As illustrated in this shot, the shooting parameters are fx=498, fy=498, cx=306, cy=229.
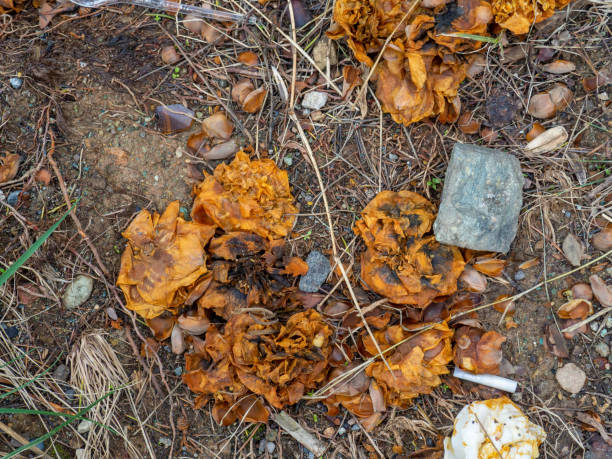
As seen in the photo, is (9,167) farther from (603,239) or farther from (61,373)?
(603,239)

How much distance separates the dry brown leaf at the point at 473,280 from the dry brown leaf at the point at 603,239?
0.71m

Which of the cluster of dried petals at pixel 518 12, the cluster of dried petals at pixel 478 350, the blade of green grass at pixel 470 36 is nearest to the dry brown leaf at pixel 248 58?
the blade of green grass at pixel 470 36

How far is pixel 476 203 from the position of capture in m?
2.86

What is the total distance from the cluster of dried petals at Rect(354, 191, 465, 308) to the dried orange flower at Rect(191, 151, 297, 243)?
1.76ft

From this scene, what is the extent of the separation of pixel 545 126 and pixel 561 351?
4.51 ft

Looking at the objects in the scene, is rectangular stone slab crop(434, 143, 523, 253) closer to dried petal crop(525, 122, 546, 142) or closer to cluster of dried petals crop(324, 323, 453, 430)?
dried petal crop(525, 122, 546, 142)

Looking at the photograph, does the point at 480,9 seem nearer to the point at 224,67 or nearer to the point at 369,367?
the point at 224,67

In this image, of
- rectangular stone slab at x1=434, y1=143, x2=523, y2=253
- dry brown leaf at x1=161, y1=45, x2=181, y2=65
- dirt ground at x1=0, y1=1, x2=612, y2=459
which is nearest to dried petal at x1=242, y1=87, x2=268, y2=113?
dirt ground at x1=0, y1=1, x2=612, y2=459

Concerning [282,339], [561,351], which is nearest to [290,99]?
[282,339]

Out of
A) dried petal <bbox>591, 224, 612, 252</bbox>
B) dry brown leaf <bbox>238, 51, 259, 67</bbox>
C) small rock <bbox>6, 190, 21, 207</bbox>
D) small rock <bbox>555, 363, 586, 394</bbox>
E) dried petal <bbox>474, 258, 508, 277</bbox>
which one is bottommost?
small rock <bbox>555, 363, 586, 394</bbox>

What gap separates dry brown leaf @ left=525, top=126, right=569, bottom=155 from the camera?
9.94 feet

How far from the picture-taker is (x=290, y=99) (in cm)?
309

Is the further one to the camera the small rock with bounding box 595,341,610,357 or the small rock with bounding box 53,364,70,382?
the small rock with bounding box 53,364,70,382

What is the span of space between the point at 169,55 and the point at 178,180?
0.78 m
